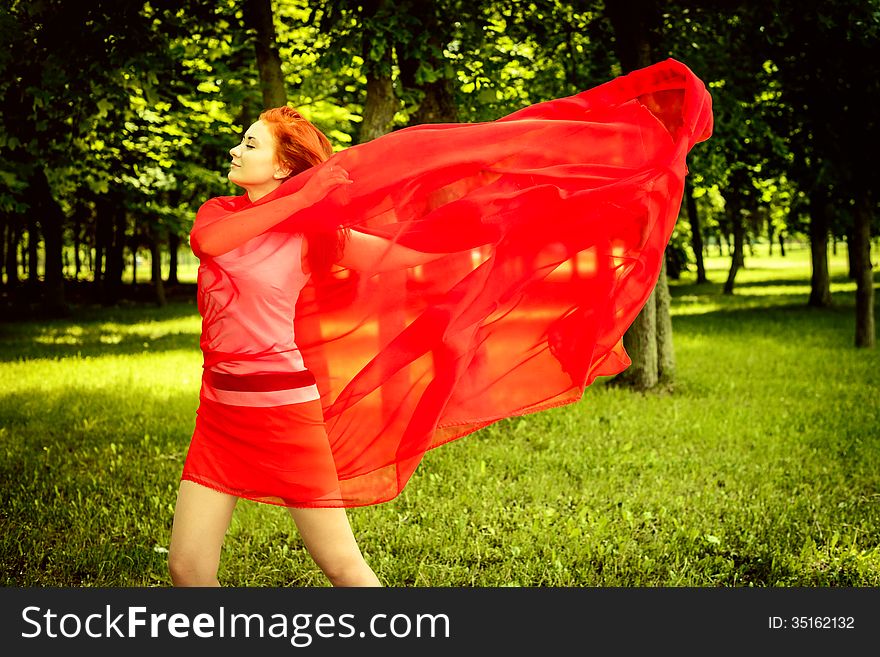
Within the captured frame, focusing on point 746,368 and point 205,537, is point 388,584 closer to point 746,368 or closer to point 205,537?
point 205,537

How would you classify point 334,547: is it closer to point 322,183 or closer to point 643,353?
point 322,183

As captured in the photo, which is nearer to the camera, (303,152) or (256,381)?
(256,381)

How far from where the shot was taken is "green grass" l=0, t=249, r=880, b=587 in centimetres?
532

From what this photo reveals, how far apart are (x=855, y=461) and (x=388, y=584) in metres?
4.93

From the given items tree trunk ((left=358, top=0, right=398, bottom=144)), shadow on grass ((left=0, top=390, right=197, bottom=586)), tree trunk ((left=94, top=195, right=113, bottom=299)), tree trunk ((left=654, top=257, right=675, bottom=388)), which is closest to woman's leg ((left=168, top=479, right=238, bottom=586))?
shadow on grass ((left=0, top=390, right=197, bottom=586))

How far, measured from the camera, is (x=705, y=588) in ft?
15.8

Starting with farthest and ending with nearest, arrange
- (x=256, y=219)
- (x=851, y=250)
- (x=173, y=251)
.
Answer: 1. (x=173, y=251)
2. (x=851, y=250)
3. (x=256, y=219)

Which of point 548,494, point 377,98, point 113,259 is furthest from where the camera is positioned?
point 113,259

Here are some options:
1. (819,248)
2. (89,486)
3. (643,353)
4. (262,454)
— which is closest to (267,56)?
(89,486)

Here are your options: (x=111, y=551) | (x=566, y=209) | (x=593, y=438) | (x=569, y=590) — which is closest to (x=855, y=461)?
(x=593, y=438)

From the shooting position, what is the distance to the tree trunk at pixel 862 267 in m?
15.4

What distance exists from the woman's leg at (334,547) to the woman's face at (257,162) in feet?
4.01

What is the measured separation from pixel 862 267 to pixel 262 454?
14.5 metres

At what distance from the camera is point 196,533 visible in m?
3.18
